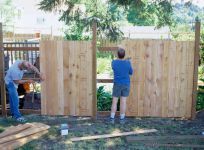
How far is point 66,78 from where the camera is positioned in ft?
26.1

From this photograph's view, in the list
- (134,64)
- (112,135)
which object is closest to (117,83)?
(134,64)

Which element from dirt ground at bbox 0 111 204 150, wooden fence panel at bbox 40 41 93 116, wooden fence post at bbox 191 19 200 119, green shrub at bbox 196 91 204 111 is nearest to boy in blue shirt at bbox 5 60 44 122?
dirt ground at bbox 0 111 204 150

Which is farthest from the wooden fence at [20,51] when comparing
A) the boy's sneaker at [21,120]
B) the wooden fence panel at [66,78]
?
the boy's sneaker at [21,120]

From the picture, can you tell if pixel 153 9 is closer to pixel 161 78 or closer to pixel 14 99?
pixel 161 78

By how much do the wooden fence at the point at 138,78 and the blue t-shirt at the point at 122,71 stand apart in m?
0.43

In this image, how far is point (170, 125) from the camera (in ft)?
24.8

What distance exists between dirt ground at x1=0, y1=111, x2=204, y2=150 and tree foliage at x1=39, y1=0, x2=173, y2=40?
92.8 inches

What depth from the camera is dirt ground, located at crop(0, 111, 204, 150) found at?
6.28 metres

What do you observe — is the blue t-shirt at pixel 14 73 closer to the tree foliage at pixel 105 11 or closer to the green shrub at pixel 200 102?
the tree foliage at pixel 105 11

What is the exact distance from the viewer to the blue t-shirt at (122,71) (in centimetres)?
738

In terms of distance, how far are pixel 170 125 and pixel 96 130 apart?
1.64 metres

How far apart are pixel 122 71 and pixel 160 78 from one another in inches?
40.0

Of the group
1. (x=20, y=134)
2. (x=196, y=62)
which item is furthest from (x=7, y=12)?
(x=20, y=134)

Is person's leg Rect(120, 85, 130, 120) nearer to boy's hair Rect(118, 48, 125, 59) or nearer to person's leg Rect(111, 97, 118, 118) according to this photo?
person's leg Rect(111, 97, 118, 118)
